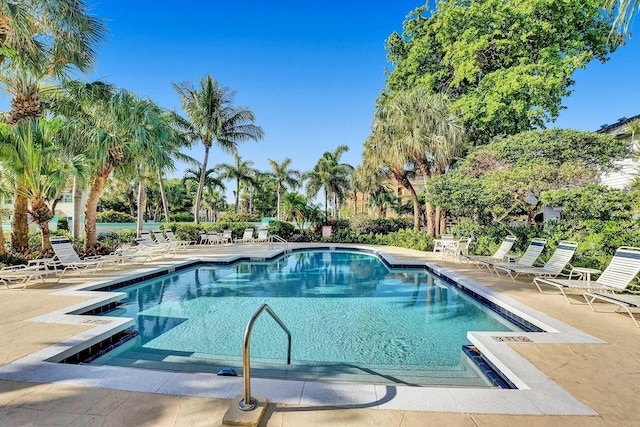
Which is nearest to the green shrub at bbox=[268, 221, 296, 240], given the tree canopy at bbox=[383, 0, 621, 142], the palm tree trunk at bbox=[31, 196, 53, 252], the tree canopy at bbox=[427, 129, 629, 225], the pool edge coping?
the tree canopy at bbox=[427, 129, 629, 225]

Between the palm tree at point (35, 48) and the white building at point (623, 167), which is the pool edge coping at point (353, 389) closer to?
the palm tree at point (35, 48)

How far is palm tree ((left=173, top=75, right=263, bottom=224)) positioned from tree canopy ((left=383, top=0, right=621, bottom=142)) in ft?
44.3

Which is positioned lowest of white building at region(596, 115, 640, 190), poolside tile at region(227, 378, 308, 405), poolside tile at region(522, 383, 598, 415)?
poolside tile at region(522, 383, 598, 415)

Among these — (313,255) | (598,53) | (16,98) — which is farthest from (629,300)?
(598,53)

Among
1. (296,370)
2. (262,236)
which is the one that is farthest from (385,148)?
(296,370)

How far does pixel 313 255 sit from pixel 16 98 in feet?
41.1

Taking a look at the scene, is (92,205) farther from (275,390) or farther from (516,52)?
(516,52)

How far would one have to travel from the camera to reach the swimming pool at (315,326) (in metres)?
4.04

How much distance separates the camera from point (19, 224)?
9.35 m

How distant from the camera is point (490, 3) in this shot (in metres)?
14.7

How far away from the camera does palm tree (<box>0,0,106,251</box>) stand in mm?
7336

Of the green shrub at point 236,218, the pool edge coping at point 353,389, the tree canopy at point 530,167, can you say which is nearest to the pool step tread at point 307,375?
the pool edge coping at point 353,389

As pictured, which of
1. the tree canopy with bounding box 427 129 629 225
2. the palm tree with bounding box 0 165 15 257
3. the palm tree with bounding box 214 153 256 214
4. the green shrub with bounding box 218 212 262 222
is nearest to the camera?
the palm tree with bounding box 0 165 15 257

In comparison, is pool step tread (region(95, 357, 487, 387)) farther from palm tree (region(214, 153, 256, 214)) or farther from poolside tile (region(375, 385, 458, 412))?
palm tree (region(214, 153, 256, 214))
